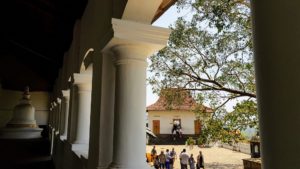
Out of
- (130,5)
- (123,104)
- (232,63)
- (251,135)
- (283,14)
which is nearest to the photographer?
(283,14)

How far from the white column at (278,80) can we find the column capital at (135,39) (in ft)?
Answer: 4.91

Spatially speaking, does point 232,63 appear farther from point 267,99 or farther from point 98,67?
point 267,99

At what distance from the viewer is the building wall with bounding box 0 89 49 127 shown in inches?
673

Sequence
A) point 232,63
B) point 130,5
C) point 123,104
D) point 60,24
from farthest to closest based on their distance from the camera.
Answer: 1. point 60,24
2. point 232,63
3. point 123,104
4. point 130,5

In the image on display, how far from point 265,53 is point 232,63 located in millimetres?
4708

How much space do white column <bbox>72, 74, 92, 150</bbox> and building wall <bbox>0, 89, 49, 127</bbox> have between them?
46.3 ft

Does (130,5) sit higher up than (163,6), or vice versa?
(163,6)

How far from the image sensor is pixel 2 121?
A: 56.3ft

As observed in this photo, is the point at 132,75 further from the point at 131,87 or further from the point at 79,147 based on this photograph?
the point at 79,147

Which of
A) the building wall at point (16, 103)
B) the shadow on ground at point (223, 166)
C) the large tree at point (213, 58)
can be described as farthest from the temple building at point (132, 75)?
the building wall at point (16, 103)

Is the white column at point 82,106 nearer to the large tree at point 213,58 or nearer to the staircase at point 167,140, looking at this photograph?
the large tree at point 213,58

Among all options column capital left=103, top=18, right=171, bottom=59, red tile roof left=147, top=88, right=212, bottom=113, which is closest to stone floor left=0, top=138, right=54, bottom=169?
red tile roof left=147, top=88, right=212, bottom=113

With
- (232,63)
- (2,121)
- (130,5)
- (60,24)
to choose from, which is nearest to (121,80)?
(130,5)

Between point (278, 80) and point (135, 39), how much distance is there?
1.62 m
